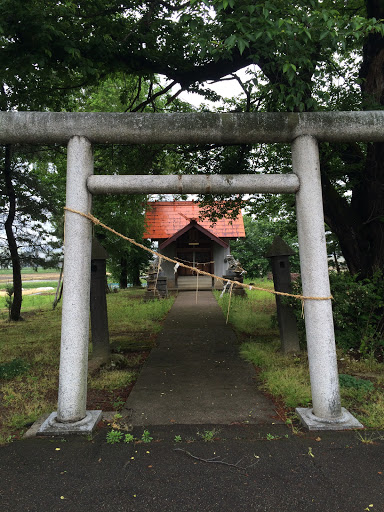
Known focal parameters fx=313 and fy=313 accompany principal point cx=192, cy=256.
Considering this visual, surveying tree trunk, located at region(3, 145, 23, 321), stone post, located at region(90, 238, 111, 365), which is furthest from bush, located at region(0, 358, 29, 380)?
tree trunk, located at region(3, 145, 23, 321)

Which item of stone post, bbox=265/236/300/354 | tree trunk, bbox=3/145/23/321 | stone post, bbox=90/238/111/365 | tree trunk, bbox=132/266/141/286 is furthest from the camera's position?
tree trunk, bbox=132/266/141/286

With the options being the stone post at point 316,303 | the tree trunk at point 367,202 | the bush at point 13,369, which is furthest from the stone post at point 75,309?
the tree trunk at point 367,202

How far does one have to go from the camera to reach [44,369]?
18.0 ft

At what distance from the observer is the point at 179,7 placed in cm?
589

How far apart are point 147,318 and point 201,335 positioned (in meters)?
3.20

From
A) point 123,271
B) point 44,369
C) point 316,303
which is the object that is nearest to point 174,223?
point 123,271

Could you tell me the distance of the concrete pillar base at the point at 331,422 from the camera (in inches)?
125

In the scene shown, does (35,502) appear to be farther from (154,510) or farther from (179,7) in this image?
(179,7)

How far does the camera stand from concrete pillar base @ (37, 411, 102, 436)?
10.3ft

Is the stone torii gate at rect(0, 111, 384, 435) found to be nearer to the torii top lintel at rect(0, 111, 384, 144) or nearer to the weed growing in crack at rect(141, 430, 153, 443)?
the torii top lintel at rect(0, 111, 384, 144)

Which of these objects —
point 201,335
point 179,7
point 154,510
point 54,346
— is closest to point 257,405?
point 154,510

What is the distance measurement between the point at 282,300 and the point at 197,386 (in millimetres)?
2437

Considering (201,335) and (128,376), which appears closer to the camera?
(128,376)

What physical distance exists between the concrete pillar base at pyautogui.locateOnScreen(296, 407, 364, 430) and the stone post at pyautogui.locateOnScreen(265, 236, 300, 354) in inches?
105
